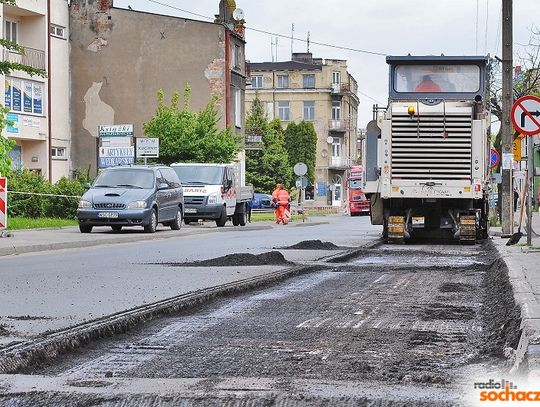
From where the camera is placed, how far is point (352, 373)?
736 cm

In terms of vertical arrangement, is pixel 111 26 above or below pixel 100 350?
above

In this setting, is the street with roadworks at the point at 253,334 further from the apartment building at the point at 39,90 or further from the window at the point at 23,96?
the apartment building at the point at 39,90

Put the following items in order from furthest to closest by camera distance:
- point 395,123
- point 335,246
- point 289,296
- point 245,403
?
point 395,123 < point 335,246 < point 289,296 < point 245,403

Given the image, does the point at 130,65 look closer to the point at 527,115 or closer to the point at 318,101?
the point at 527,115

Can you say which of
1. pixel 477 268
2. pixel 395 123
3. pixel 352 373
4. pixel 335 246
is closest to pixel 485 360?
pixel 352 373

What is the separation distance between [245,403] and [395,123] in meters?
22.0

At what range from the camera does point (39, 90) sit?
56.4 metres

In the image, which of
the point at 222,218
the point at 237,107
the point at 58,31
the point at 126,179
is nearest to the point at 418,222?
the point at 126,179

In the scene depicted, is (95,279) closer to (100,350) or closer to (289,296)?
(289,296)

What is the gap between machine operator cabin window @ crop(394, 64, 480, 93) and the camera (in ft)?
92.9

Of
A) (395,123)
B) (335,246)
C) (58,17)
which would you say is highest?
(58,17)

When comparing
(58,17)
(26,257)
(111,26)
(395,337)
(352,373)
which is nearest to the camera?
(352,373)

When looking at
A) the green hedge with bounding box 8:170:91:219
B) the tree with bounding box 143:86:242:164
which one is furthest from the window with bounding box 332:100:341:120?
the green hedge with bounding box 8:170:91:219

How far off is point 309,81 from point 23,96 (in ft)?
228
